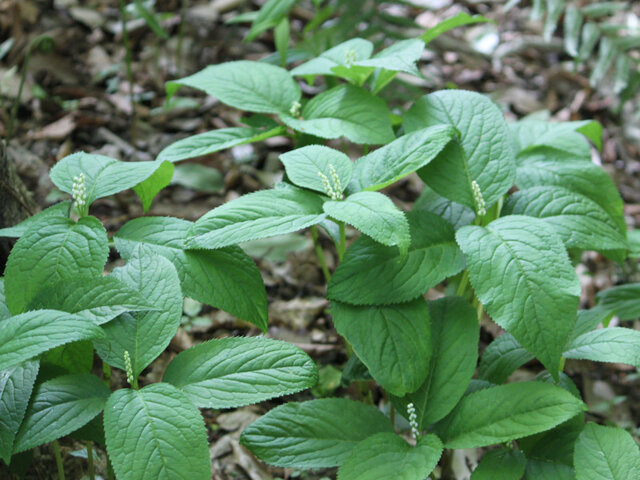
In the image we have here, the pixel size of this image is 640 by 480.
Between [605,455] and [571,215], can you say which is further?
[571,215]

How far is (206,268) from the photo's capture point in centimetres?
142

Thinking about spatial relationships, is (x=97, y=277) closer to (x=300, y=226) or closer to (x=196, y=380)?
(x=196, y=380)

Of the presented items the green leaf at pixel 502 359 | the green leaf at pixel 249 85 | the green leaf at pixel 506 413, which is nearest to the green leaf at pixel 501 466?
the green leaf at pixel 506 413

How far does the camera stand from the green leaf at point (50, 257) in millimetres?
1272

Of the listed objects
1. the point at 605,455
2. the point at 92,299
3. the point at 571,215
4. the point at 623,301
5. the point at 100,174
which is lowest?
the point at 623,301

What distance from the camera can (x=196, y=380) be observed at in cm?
127

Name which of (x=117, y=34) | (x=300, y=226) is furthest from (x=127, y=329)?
(x=117, y=34)

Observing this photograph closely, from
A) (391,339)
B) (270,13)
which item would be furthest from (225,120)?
(391,339)

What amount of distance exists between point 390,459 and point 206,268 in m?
0.58

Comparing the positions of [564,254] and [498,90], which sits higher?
[564,254]

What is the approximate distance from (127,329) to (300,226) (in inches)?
16.6

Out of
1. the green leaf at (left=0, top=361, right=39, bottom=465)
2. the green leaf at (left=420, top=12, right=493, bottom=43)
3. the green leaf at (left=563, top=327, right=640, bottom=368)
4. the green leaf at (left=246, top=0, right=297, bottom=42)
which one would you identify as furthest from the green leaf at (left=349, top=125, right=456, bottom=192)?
the green leaf at (left=246, top=0, right=297, bottom=42)

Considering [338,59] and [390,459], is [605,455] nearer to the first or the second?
[390,459]

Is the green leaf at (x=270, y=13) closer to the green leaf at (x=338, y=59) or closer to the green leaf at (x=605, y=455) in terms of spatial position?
the green leaf at (x=338, y=59)
